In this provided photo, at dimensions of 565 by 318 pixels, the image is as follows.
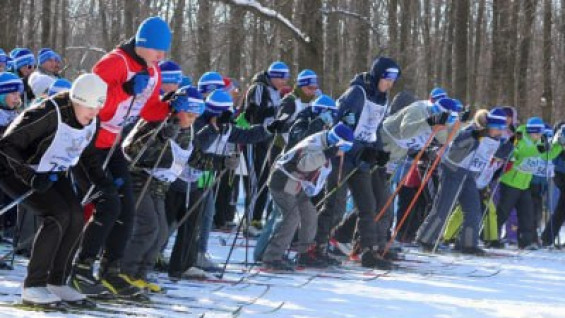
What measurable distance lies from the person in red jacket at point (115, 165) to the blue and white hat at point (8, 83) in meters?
1.75

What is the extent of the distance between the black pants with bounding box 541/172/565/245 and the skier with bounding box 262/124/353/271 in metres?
5.34

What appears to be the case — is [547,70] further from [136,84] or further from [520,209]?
[136,84]

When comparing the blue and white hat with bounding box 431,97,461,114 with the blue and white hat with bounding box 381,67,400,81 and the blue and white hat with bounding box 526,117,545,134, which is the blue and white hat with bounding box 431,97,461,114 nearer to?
the blue and white hat with bounding box 381,67,400,81

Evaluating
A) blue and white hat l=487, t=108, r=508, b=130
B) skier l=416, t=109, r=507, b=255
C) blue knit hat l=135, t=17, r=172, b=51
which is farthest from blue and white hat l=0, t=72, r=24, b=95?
blue and white hat l=487, t=108, r=508, b=130

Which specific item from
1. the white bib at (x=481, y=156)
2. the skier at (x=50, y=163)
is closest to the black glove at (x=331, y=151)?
the skier at (x=50, y=163)

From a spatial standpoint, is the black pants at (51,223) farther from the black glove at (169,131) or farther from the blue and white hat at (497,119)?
the blue and white hat at (497,119)

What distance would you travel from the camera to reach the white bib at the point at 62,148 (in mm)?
5164

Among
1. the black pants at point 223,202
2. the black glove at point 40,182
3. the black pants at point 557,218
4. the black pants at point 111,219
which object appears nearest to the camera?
the black glove at point 40,182

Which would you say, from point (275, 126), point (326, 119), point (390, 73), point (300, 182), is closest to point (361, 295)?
point (300, 182)

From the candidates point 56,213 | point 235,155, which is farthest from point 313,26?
point 56,213

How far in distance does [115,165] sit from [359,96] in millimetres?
3379

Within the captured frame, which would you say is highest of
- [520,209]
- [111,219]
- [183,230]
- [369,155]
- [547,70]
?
[547,70]

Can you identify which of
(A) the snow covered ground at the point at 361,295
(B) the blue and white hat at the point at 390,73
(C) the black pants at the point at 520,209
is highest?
(B) the blue and white hat at the point at 390,73

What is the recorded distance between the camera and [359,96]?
28.6 feet
